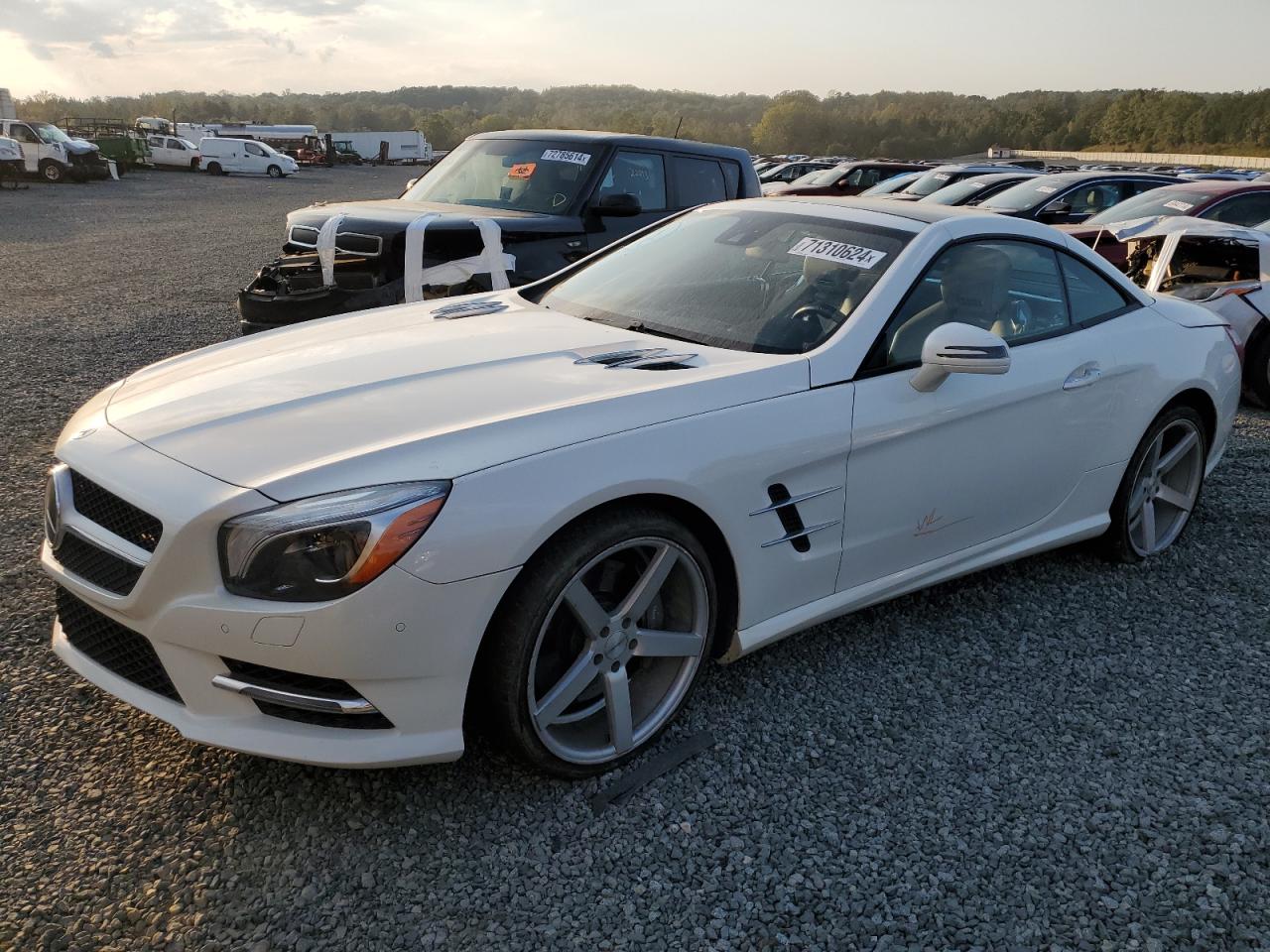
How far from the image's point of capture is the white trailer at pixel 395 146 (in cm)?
5975

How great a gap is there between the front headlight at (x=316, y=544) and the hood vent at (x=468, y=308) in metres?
1.58

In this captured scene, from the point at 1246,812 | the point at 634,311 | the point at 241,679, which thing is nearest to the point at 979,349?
the point at 634,311

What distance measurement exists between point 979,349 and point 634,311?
1.21 m

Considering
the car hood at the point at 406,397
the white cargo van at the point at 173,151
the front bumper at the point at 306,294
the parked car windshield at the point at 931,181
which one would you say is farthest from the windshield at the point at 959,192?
the white cargo van at the point at 173,151

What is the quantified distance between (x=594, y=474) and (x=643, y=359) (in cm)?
70

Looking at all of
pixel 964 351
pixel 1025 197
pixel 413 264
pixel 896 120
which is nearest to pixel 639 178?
pixel 413 264

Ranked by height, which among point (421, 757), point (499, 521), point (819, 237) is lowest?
point (421, 757)

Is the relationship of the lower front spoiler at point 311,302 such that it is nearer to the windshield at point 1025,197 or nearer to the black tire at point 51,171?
the windshield at point 1025,197

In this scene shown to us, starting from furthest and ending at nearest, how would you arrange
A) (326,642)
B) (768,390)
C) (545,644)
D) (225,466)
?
(768,390) < (545,644) < (225,466) < (326,642)

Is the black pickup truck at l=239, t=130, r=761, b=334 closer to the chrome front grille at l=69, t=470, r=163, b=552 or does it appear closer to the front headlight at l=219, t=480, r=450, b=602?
the chrome front grille at l=69, t=470, r=163, b=552

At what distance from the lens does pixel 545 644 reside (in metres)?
2.64

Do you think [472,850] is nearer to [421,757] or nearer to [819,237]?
[421,757]

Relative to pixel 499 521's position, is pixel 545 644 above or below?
below

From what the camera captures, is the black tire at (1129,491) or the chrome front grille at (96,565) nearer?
the chrome front grille at (96,565)
